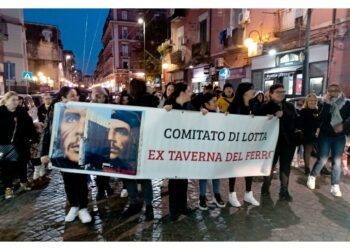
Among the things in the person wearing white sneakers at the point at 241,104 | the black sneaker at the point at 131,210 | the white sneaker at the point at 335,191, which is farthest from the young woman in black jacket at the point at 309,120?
the black sneaker at the point at 131,210

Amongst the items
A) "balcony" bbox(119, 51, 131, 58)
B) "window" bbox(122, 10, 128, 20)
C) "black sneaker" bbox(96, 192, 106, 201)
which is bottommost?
"black sneaker" bbox(96, 192, 106, 201)

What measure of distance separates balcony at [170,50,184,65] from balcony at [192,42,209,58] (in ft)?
10.6

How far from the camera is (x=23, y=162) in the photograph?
5.56 meters

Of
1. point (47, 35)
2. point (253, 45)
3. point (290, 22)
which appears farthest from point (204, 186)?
point (47, 35)

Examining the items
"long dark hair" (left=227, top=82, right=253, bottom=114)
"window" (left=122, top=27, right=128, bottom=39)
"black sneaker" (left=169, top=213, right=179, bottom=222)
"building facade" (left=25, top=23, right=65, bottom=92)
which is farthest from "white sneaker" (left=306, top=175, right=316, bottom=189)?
"window" (left=122, top=27, right=128, bottom=39)

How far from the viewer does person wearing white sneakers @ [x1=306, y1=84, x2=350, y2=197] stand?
5.15m

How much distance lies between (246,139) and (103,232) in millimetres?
2381

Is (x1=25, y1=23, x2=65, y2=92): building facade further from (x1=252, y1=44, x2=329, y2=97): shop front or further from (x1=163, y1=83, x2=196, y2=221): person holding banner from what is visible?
(x1=163, y1=83, x2=196, y2=221): person holding banner

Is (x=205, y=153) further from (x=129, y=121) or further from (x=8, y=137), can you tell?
(x=8, y=137)

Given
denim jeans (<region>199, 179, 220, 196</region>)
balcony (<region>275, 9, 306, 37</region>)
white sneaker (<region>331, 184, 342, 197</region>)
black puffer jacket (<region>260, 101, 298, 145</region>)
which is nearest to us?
denim jeans (<region>199, 179, 220, 196</region>)

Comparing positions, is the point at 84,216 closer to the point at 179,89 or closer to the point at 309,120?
the point at 179,89

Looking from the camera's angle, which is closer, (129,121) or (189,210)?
(129,121)

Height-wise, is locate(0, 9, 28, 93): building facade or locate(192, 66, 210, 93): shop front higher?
locate(0, 9, 28, 93): building facade
